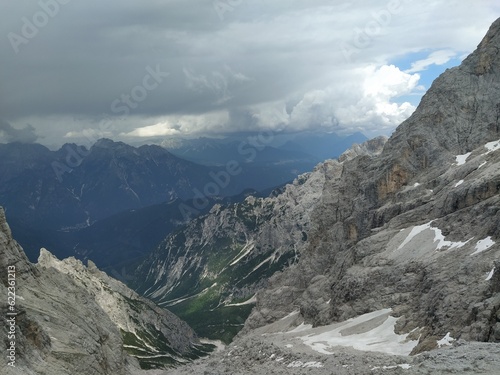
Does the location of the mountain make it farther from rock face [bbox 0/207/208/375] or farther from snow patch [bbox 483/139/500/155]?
rock face [bbox 0/207/208/375]

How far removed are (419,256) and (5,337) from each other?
68.1 m

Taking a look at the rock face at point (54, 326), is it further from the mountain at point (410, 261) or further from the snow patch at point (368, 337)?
the snow patch at point (368, 337)

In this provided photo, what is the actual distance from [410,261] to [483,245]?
15.1 m

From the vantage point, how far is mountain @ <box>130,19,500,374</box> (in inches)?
2383

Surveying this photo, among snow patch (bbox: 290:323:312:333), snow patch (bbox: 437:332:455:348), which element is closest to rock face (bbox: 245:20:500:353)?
snow patch (bbox: 437:332:455:348)

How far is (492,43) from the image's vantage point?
14638cm

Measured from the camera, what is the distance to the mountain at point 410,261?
60.5 meters

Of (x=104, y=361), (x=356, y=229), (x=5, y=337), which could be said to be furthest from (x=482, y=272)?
(x=356, y=229)

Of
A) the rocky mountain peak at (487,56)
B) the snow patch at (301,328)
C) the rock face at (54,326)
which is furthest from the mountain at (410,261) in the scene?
the rock face at (54,326)

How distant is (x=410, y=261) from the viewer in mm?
90938

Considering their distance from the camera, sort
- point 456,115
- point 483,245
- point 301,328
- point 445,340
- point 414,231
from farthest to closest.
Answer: point 456,115 → point 301,328 → point 414,231 → point 483,245 → point 445,340

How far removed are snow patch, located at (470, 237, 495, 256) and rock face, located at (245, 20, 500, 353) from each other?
25cm

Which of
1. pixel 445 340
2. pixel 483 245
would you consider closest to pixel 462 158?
pixel 483 245

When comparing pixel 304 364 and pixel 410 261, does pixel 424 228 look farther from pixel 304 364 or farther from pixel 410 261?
pixel 304 364
